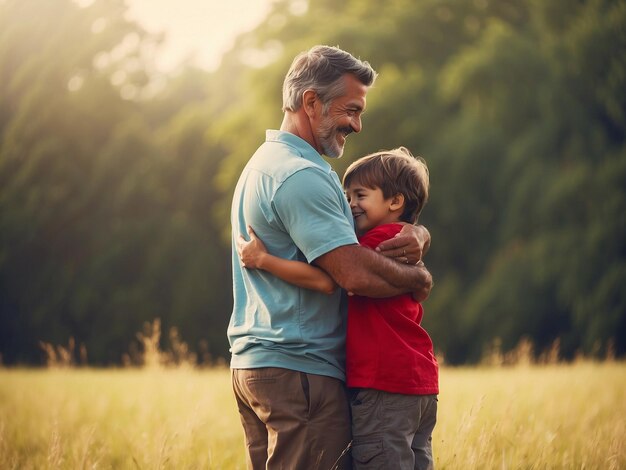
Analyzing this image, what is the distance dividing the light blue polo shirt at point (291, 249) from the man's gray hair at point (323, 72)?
0.61ft

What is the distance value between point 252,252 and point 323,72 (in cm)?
74

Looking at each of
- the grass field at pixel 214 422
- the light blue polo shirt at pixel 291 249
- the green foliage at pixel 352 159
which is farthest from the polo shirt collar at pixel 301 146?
the green foliage at pixel 352 159

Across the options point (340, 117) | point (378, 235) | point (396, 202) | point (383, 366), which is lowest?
point (383, 366)

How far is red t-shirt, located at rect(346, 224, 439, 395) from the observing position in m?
3.26

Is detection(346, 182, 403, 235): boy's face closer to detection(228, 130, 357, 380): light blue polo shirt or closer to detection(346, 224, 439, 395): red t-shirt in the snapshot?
detection(346, 224, 439, 395): red t-shirt

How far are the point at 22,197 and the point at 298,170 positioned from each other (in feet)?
65.6

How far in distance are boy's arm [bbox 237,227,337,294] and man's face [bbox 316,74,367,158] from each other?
1.62 ft

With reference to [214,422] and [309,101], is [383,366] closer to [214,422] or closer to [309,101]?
[309,101]

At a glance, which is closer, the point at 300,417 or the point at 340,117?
the point at 300,417

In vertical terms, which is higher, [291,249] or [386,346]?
[291,249]

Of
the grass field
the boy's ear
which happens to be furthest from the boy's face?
the grass field

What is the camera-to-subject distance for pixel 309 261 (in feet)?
10.1

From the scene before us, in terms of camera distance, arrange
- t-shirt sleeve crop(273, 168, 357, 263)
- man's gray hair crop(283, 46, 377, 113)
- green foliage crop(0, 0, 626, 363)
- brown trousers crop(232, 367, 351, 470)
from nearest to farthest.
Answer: t-shirt sleeve crop(273, 168, 357, 263)
brown trousers crop(232, 367, 351, 470)
man's gray hair crop(283, 46, 377, 113)
green foliage crop(0, 0, 626, 363)

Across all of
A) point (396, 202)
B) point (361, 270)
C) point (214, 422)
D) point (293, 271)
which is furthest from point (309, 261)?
point (214, 422)
